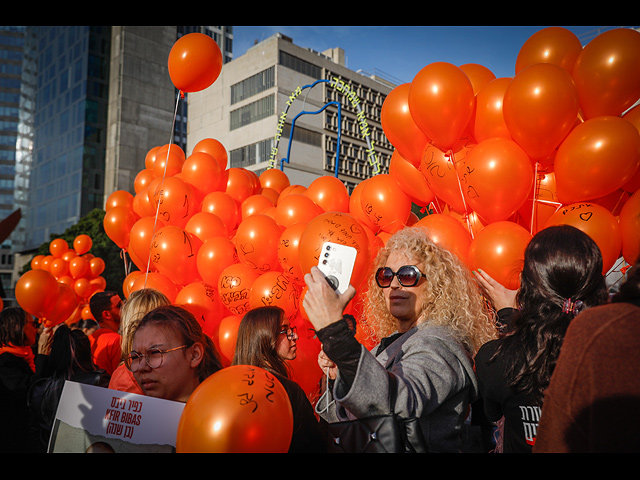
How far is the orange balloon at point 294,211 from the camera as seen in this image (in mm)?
5211

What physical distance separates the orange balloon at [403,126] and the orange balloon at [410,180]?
0.33 feet

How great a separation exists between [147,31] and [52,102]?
1529 cm

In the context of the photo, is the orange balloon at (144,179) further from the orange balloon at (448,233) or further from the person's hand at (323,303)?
the person's hand at (323,303)

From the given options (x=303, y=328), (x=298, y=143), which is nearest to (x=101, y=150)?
(x=298, y=143)

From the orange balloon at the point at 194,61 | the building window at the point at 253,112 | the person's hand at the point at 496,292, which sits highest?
the building window at the point at 253,112

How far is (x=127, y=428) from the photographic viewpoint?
172cm

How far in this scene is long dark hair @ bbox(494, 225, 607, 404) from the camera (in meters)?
1.77

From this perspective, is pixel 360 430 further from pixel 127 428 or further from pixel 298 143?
pixel 298 143

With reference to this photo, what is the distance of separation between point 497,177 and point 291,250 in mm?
1988

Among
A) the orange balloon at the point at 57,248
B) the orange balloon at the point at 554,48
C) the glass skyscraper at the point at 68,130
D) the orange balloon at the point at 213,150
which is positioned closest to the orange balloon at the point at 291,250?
the orange balloon at the point at 554,48

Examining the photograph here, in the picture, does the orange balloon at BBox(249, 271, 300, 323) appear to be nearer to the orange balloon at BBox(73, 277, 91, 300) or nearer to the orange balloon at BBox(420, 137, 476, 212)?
the orange balloon at BBox(420, 137, 476, 212)

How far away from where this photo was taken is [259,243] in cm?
488

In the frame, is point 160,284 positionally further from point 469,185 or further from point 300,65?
point 300,65

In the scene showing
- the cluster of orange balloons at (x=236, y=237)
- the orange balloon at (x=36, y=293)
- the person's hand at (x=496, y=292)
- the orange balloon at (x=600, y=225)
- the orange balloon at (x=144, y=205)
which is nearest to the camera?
the person's hand at (x=496, y=292)
